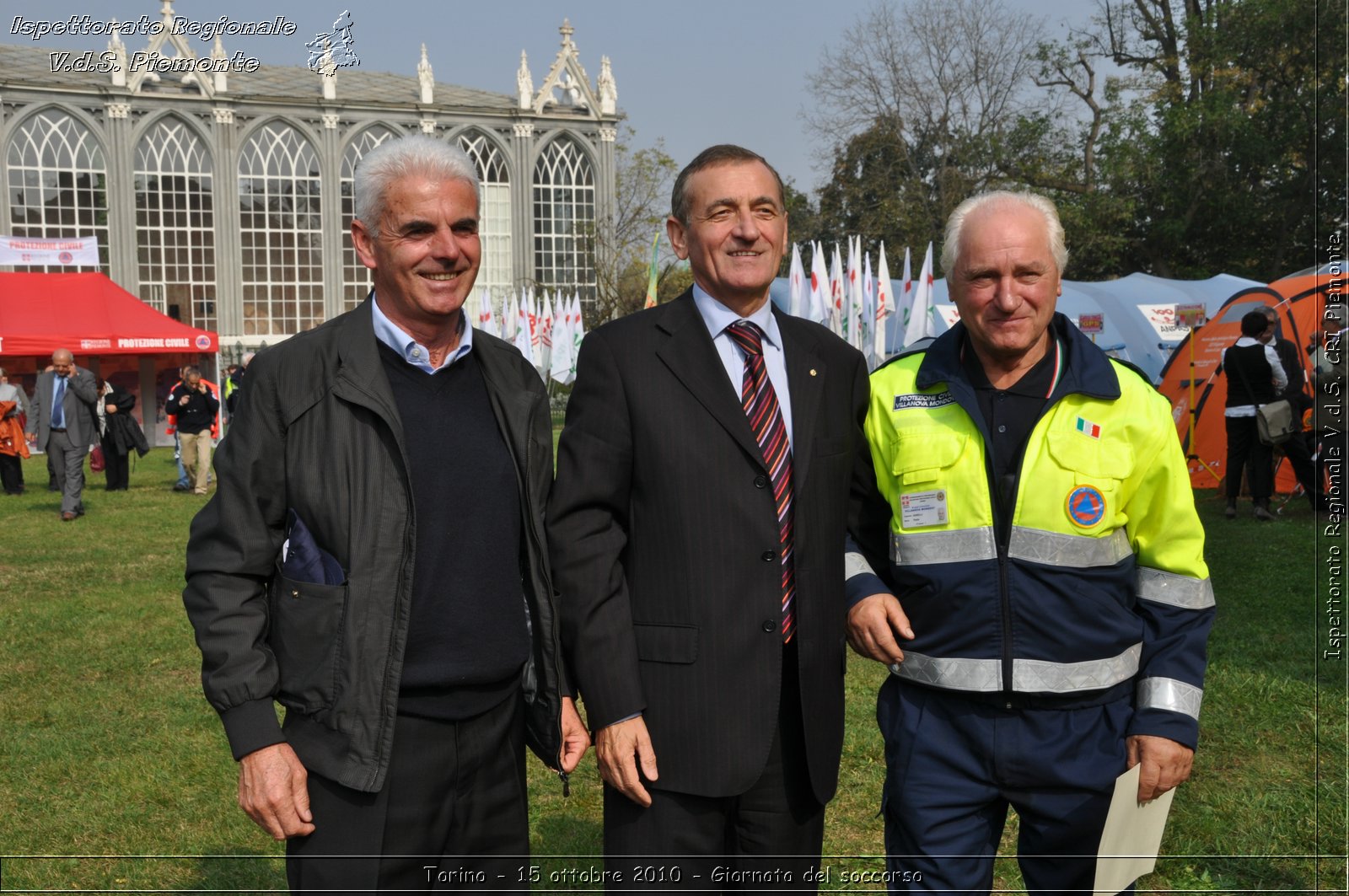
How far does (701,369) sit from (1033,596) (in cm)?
93

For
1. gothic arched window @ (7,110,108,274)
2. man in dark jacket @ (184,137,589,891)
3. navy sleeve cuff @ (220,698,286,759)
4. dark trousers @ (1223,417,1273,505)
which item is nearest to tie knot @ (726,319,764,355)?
man in dark jacket @ (184,137,589,891)

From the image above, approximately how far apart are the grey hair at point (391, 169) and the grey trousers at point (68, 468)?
14.5 metres

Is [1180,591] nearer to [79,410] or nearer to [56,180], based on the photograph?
[79,410]

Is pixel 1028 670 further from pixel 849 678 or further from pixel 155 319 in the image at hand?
pixel 155 319

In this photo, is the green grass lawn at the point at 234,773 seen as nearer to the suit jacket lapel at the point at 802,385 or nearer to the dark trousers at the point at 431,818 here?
the dark trousers at the point at 431,818

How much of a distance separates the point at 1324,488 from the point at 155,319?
26218 mm

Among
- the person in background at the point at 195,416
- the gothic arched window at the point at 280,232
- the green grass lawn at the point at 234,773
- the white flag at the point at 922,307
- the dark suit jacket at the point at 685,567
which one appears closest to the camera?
the dark suit jacket at the point at 685,567

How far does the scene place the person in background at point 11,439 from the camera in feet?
60.0

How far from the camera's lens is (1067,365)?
2.75 meters

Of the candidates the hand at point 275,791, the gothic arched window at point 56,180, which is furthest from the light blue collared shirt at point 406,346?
the gothic arched window at point 56,180

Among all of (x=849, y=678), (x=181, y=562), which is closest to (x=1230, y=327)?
(x=849, y=678)

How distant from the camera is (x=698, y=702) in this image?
269 centimetres

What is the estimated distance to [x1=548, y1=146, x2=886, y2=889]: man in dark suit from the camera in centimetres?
268

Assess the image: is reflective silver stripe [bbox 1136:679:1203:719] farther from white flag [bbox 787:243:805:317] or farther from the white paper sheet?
white flag [bbox 787:243:805:317]
